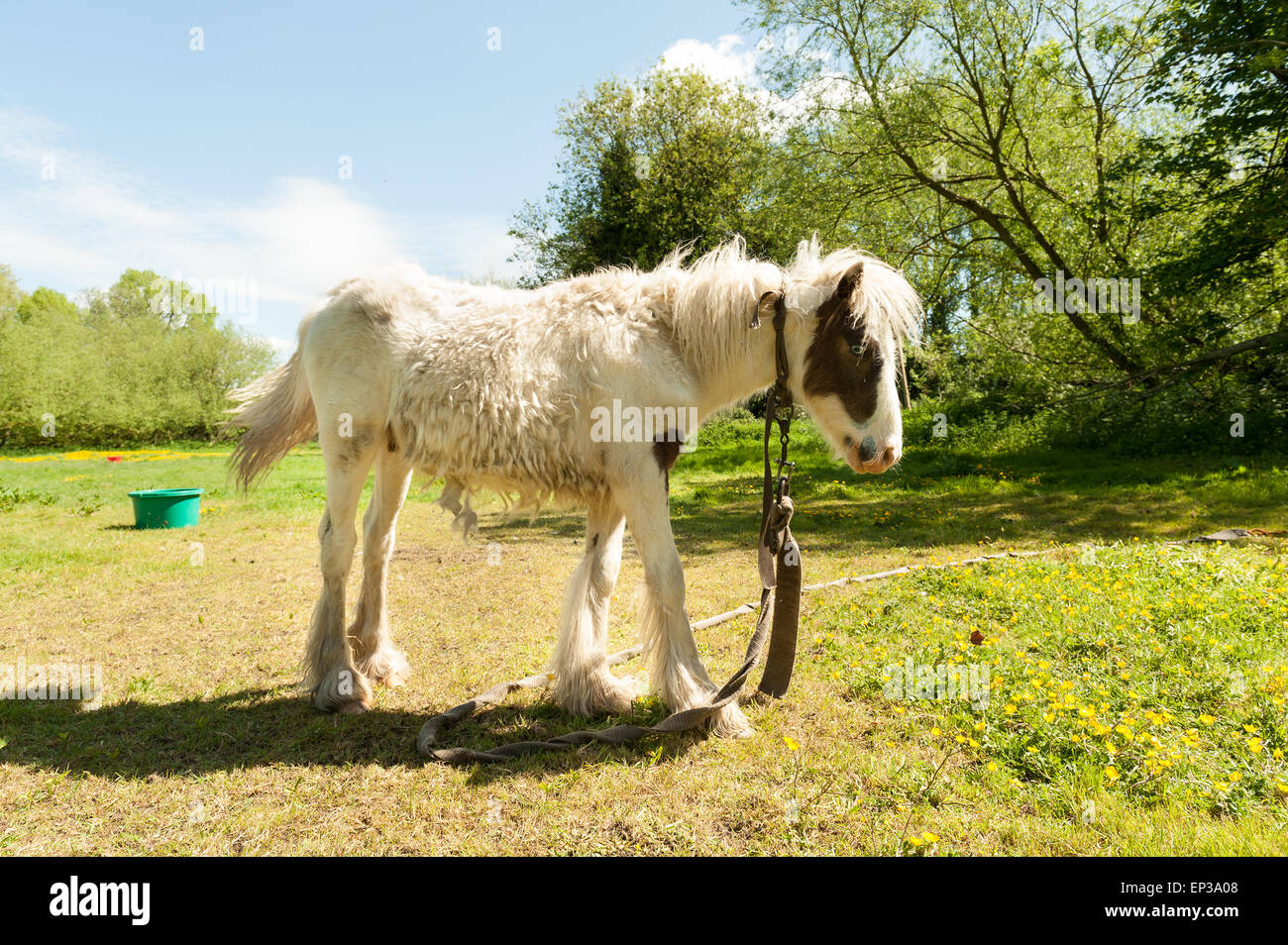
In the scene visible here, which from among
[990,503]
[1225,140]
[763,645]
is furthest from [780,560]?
[1225,140]

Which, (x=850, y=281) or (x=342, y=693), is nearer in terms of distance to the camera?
(x=850, y=281)

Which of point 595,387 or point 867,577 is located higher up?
point 595,387

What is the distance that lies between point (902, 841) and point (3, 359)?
44.2m

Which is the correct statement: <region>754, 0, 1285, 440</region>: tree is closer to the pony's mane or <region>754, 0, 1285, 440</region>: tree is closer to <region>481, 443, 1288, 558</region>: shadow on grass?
<region>481, 443, 1288, 558</region>: shadow on grass

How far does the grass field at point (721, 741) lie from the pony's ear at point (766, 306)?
2.20 m

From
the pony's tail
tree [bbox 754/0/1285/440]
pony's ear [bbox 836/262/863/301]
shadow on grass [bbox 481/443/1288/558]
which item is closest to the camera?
pony's ear [bbox 836/262/863/301]

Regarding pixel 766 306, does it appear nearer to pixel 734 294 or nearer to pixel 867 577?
pixel 734 294

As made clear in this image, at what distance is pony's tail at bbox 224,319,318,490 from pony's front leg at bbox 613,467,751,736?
2.38 metres

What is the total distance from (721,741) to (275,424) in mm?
3511

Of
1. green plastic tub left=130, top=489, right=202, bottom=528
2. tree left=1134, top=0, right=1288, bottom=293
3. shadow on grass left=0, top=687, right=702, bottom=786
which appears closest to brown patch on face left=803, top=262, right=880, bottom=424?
shadow on grass left=0, top=687, right=702, bottom=786

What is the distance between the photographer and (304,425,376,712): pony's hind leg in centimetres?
405

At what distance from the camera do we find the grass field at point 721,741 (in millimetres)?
2740

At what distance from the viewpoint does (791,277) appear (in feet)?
12.6

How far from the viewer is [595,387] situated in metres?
3.71
